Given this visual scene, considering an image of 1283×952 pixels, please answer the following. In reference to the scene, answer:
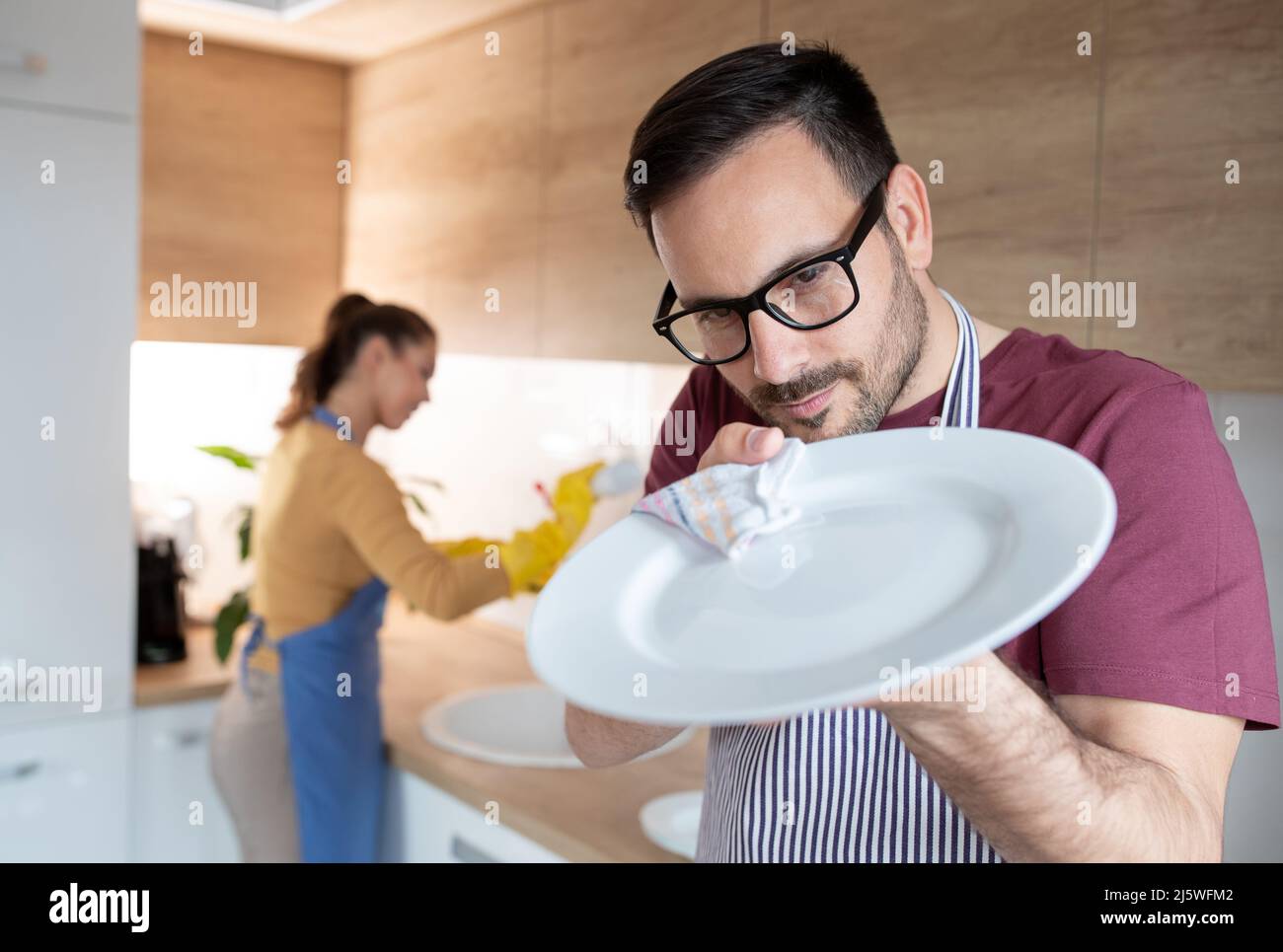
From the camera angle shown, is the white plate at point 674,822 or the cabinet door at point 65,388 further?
the cabinet door at point 65,388

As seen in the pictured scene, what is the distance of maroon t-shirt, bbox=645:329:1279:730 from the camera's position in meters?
0.71

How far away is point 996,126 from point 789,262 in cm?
61

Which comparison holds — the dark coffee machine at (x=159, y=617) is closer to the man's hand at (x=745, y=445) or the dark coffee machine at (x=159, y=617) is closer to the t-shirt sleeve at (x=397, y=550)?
the t-shirt sleeve at (x=397, y=550)

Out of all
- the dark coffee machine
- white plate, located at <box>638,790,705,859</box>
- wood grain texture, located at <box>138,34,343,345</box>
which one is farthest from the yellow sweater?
wood grain texture, located at <box>138,34,343,345</box>

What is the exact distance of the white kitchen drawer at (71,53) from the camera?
1.83 meters

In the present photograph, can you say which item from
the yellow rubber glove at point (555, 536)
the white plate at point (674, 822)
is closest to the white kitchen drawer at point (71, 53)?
the yellow rubber glove at point (555, 536)

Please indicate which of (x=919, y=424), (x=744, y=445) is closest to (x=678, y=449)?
(x=919, y=424)

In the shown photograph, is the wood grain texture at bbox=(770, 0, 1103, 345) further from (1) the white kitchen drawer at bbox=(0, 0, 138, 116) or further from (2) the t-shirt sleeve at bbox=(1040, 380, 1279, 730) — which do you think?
(1) the white kitchen drawer at bbox=(0, 0, 138, 116)

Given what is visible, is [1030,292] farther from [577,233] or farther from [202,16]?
[202,16]

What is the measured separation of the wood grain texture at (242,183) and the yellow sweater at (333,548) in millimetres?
715

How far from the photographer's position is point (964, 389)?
2.97ft

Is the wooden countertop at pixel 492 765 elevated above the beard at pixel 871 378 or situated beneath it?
situated beneath

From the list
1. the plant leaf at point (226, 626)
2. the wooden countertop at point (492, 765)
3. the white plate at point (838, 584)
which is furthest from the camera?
the plant leaf at point (226, 626)
